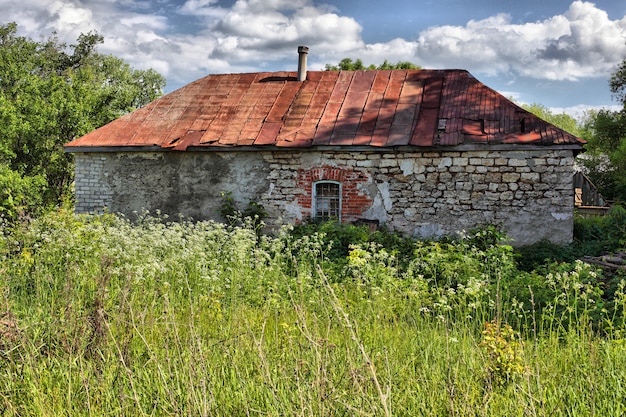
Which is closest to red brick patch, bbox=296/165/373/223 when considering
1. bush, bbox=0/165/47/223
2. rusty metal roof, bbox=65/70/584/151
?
rusty metal roof, bbox=65/70/584/151

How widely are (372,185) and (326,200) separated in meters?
1.16

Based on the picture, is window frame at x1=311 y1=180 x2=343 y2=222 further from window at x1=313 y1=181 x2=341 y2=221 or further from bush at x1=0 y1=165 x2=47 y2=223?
bush at x1=0 y1=165 x2=47 y2=223

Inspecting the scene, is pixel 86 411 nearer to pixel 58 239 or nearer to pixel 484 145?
pixel 58 239

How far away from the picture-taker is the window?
13.3 meters

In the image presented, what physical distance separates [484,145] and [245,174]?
213 inches

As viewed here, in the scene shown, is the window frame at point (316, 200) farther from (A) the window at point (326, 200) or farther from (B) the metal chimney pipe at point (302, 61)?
(B) the metal chimney pipe at point (302, 61)

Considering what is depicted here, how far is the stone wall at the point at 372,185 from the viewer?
1220 centimetres

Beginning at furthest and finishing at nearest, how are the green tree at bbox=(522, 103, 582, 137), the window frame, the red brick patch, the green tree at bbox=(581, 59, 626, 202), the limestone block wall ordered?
the green tree at bbox=(522, 103, 582, 137)
the green tree at bbox=(581, 59, 626, 202)
the window frame
the red brick patch
the limestone block wall

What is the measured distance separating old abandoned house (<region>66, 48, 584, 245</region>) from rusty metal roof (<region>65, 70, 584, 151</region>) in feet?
0.13

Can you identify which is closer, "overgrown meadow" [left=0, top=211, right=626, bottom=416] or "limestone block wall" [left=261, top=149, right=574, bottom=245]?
"overgrown meadow" [left=0, top=211, right=626, bottom=416]

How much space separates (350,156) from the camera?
13.0 m

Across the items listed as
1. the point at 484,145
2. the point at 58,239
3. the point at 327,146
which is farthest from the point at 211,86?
the point at 58,239

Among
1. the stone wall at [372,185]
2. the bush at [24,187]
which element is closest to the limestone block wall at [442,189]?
the stone wall at [372,185]

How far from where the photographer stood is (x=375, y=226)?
503 inches
